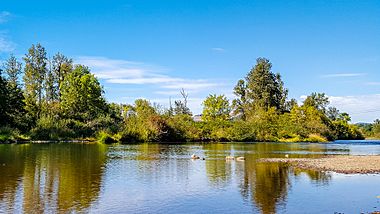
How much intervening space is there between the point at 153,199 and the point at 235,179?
7476 millimetres

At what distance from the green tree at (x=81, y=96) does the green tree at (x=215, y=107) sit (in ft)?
124

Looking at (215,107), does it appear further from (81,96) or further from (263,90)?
(81,96)

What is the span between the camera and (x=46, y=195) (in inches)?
697

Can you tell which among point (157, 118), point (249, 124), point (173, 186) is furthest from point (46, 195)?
point (249, 124)

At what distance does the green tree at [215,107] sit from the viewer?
11741 cm

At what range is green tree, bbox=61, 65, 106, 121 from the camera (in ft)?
265

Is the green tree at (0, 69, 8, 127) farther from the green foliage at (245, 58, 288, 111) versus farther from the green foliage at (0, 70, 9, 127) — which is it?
the green foliage at (245, 58, 288, 111)

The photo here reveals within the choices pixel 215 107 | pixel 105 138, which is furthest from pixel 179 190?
pixel 215 107

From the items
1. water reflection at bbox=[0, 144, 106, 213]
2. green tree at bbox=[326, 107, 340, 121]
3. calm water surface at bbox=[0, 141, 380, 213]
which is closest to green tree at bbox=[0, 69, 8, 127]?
water reflection at bbox=[0, 144, 106, 213]

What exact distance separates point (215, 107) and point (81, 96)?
A: 1827 inches

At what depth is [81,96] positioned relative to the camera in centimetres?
8169

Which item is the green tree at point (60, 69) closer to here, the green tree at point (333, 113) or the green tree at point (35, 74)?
the green tree at point (35, 74)

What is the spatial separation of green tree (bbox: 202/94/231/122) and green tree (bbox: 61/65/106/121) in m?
37.9

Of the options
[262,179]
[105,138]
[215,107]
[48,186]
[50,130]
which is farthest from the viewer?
[215,107]
